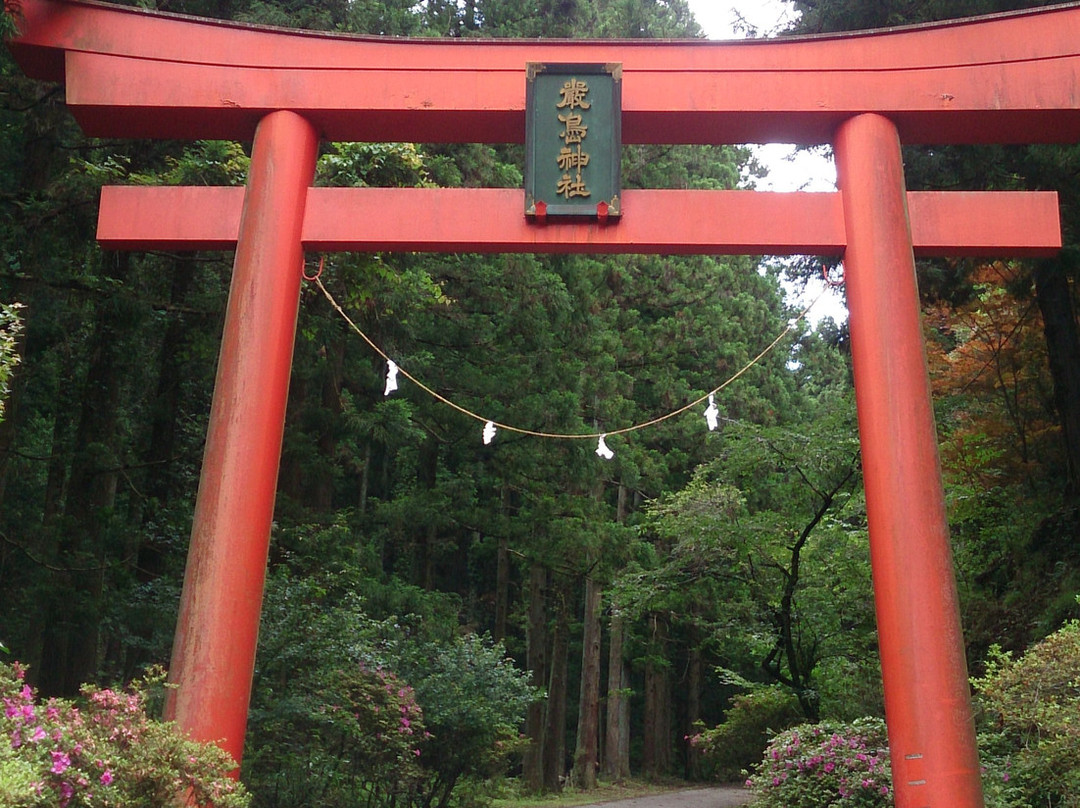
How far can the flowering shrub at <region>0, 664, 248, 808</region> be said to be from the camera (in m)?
3.70

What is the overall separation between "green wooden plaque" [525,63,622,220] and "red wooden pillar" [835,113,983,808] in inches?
56.8

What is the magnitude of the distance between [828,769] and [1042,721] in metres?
1.78

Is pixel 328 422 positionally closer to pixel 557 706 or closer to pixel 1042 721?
pixel 557 706

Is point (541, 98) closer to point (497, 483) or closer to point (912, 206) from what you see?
point (912, 206)

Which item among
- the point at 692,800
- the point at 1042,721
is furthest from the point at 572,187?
the point at 692,800

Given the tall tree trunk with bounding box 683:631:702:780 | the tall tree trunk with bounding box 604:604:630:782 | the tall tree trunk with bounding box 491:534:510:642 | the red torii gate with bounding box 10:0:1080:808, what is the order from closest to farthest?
the red torii gate with bounding box 10:0:1080:808 < the tall tree trunk with bounding box 491:534:510:642 < the tall tree trunk with bounding box 604:604:630:782 < the tall tree trunk with bounding box 683:631:702:780

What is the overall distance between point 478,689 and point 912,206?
6.32 metres

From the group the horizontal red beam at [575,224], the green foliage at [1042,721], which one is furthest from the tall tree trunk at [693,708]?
the horizontal red beam at [575,224]

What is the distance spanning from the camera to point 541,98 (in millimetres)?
6398

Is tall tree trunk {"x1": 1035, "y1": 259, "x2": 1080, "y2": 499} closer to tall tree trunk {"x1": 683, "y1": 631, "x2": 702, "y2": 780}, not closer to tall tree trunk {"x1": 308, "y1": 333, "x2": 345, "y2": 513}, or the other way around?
tall tree trunk {"x1": 308, "y1": 333, "x2": 345, "y2": 513}

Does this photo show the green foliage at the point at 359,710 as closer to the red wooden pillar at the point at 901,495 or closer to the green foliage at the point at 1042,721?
the green foliage at the point at 1042,721

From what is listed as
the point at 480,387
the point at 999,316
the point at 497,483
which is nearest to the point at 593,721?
the point at 497,483

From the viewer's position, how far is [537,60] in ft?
21.1

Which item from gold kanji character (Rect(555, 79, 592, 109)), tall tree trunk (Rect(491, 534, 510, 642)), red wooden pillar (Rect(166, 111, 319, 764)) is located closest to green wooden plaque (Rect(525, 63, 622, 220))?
gold kanji character (Rect(555, 79, 592, 109))
